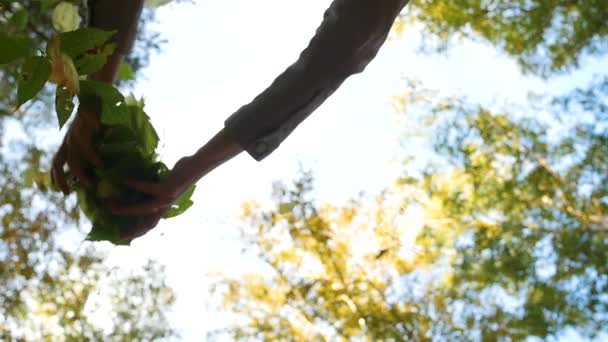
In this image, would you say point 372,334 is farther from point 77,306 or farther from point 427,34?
point 427,34

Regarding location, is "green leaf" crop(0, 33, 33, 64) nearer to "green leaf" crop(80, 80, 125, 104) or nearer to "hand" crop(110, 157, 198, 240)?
"green leaf" crop(80, 80, 125, 104)

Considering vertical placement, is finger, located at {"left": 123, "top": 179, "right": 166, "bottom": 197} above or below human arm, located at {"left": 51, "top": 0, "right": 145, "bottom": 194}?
below

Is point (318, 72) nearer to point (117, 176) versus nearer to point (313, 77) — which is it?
point (313, 77)

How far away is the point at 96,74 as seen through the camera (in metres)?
1.08

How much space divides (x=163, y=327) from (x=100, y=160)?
17.9 ft

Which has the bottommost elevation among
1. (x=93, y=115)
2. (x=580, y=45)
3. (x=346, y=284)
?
(x=93, y=115)

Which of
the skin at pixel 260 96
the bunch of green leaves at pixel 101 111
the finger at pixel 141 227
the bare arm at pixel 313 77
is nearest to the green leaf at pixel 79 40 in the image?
the bunch of green leaves at pixel 101 111

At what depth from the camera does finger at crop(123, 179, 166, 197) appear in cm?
105

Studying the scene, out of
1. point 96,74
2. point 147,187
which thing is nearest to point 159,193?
point 147,187

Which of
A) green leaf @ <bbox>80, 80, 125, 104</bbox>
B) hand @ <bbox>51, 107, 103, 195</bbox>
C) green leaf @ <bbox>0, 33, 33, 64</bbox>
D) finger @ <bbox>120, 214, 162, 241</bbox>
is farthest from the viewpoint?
finger @ <bbox>120, 214, 162, 241</bbox>

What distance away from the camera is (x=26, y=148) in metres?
4.79

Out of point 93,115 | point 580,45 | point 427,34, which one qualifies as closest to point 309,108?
point 93,115

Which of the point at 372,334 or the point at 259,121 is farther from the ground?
the point at 372,334

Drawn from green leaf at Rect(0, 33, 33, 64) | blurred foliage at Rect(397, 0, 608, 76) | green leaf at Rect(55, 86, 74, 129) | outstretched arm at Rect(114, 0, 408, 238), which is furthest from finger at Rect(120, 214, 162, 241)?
blurred foliage at Rect(397, 0, 608, 76)
